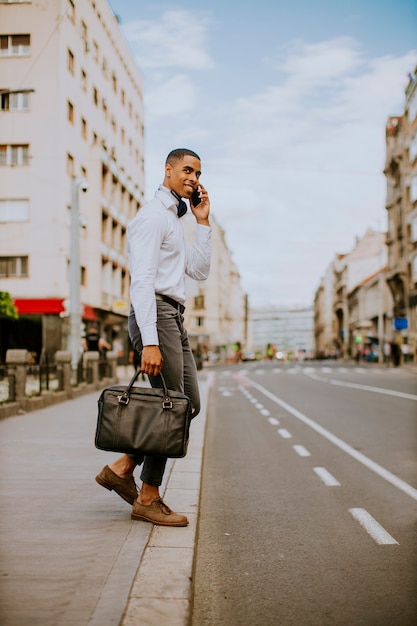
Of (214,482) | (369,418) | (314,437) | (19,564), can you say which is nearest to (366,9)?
(19,564)

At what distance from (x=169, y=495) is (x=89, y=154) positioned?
9102mm

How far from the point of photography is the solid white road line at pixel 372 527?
4543 mm

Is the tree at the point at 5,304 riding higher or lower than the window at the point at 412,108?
lower

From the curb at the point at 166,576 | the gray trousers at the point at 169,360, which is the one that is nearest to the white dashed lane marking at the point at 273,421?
the curb at the point at 166,576

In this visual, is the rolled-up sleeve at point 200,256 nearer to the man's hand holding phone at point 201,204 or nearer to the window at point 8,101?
the man's hand holding phone at point 201,204

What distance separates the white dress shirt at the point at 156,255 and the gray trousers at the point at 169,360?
13cm

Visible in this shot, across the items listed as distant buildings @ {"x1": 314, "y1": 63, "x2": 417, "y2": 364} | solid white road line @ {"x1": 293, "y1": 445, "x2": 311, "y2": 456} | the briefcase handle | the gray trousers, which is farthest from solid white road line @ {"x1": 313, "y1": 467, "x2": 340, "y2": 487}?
distant buildings @ {"x1": 314, "y1": 63, "x2": 417, "y2": 364}

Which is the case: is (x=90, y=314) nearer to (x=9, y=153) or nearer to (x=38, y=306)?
(x=38, y=306)

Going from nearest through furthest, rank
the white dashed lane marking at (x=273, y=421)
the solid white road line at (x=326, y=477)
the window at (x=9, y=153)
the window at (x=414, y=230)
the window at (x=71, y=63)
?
1. the window at (x=9, y=153)
2. the window at (x=71, y=63)
3. the solid white road line at (x=326, y=477)
4. the white dashed lane marking at (x=273, y=421)
5. the window at (x=414, y=230)

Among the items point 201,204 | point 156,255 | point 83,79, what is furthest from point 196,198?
point 83,79

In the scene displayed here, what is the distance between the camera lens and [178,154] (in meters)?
4.37

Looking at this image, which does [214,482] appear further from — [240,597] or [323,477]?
[240,597]

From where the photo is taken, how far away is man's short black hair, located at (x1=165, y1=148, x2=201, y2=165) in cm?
436

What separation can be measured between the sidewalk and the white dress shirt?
3.60 feet
